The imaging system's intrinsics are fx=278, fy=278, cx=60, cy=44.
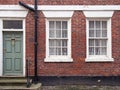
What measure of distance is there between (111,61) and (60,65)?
242 centimetres

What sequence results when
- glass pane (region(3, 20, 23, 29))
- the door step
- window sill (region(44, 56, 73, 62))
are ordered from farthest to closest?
1. glass pane (region(3, 20, 23, 29))
2. window sill (region(44, 56, 73, 62))
3. the door step

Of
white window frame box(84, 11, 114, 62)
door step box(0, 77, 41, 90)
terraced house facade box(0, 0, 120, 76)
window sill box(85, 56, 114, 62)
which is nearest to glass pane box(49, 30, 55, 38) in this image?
terraced house facade box(0, 0, 120, 76)

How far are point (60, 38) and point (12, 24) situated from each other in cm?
240

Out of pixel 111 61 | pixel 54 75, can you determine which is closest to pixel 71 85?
pixel 54 75

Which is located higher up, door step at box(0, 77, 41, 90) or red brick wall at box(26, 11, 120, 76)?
red brick wall at box(26, 11, 120, 76)

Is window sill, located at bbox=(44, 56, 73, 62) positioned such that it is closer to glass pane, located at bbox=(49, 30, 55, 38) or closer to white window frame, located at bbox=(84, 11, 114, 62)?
white window frame, located at bbox=(84, 11, 114, 62)

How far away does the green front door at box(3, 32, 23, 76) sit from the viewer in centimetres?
1334

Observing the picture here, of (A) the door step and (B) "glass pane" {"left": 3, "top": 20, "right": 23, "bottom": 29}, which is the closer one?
(A) the door step

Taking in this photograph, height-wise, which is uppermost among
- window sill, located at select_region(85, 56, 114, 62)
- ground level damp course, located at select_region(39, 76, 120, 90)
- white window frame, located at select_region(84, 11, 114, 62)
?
white window frame, located at select_region(84, 11, 114, 62)

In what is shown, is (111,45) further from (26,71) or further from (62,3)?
(26,71)

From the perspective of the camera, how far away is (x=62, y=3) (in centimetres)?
1321

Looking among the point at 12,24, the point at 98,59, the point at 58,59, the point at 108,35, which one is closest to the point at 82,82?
the point at 98,59

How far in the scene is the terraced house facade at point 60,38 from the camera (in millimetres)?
13148

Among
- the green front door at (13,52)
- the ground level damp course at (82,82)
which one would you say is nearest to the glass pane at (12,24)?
the green front door at (13,52)
